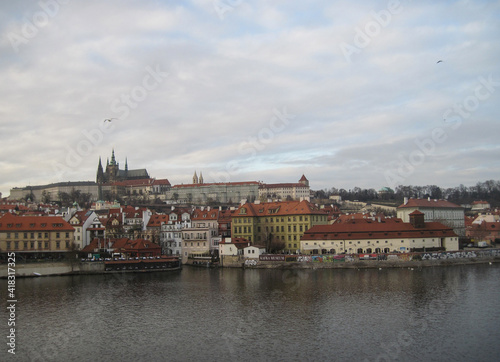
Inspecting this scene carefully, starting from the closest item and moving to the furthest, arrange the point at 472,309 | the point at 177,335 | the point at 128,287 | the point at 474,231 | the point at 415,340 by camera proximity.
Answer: the point at 415,340, the point at 177,335, the point at 472,309, the point at 128,287, the point at 474,231

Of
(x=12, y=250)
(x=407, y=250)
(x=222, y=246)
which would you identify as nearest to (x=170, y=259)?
(x=222, y=246)

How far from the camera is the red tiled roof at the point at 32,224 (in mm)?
61750

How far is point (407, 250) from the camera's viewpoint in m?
60.5

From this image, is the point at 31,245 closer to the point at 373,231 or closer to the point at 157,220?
the point at 157,220

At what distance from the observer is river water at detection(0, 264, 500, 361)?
2477 cm

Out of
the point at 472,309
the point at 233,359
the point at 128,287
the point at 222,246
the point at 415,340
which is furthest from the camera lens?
the point at 222,246

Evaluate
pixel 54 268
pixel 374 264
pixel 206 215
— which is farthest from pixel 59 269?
pixel 374 264

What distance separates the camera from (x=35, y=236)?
205 ft

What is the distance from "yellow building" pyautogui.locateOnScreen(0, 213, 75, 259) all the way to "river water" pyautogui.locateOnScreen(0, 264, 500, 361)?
43.4 ft

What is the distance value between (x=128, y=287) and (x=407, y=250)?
33397mm

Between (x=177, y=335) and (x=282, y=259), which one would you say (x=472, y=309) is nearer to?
(x=177, y=335)

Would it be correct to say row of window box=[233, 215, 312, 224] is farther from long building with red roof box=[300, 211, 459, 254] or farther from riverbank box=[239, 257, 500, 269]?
riverbank box=[239, 257, 500, 269]

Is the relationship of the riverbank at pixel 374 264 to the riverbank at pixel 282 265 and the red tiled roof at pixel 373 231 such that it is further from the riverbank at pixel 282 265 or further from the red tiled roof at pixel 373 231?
the red tiled roof at pixel 373 231

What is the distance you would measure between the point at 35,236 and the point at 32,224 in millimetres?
1618
